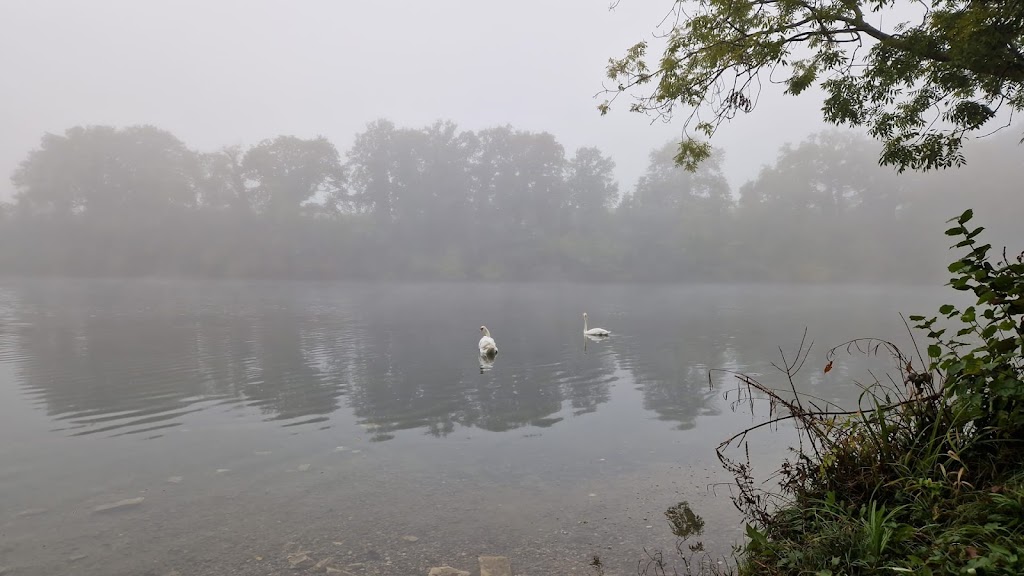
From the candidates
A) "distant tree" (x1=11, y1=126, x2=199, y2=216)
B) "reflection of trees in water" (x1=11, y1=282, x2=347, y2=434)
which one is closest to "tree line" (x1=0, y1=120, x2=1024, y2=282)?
"distant tree" (x1=11, y1=126, x2=199, y2=216)

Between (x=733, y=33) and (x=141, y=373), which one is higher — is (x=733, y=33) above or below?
above

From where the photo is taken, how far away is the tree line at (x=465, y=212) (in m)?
76.9

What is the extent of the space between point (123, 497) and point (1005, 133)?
122002mm

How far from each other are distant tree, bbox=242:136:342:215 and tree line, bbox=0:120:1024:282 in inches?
9.0

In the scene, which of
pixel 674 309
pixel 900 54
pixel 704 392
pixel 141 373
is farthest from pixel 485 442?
pixel 674 309

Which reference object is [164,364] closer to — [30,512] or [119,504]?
[30,512]

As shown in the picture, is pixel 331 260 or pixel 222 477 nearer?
pixel 222 477

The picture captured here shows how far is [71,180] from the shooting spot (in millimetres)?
78812

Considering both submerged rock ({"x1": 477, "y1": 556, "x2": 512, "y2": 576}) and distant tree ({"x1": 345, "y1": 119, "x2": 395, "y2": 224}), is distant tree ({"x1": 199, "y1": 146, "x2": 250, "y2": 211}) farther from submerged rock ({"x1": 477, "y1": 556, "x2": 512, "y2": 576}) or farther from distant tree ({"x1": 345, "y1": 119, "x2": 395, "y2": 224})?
submerged rock ({"x1": 477, "y1": 556, "x2": 512, "y2": 576})

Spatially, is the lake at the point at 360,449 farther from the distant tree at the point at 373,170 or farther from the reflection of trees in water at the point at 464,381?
the distant tree at the point at 373,170

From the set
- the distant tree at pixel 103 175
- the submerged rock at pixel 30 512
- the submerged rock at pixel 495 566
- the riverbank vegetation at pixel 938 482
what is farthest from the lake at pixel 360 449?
the distant tree at pixel 103 175

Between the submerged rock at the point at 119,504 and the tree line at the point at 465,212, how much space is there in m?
74.9

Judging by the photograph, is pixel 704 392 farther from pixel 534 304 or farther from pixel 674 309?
pixel 534 304

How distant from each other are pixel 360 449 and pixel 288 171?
8786cm
